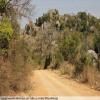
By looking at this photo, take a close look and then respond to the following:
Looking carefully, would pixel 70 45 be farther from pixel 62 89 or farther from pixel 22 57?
pixel 62 89

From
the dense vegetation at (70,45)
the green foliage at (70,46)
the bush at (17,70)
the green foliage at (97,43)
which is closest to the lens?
the bush at (17,70)

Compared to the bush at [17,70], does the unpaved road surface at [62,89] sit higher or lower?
lower

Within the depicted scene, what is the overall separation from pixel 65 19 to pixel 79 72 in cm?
5891

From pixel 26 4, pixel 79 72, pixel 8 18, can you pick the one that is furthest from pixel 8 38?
pixel 79 72

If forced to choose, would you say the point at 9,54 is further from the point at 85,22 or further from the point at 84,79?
the point at 85,22

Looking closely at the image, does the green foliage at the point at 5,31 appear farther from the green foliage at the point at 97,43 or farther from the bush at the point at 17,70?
the green foliage at the point at 97,43

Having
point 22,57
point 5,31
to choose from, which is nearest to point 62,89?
point 22,57

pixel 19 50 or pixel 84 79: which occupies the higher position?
pixel 19 50

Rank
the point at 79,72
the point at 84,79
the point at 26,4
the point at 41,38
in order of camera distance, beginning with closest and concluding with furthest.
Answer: the point at 26,4, the point at 84,79, the point at 79,72, the point at 41,38

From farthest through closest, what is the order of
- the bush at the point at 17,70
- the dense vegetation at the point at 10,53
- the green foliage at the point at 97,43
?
the green foliage at the point at 97,43 < the bush at the point at 17,70 < the dense vegetation at the point at 10,53

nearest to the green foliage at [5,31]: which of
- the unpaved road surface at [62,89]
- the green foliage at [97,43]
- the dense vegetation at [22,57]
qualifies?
the dense vegetation at [22,57]

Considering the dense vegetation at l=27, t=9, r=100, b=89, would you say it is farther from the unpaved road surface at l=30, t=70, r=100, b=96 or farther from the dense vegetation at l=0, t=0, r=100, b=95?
the unpaved road surface at l=30, t=70, r=100, b=96

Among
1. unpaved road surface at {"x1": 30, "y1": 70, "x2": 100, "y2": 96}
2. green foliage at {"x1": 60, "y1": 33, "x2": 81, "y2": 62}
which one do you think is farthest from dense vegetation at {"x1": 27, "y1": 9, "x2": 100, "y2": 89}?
unpaved road surface at {"x1": 30, "y1": 70, "x2": 100, "y2": 96}

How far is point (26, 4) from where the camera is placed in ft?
69.6
